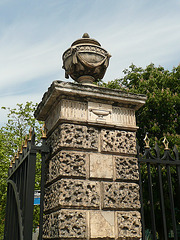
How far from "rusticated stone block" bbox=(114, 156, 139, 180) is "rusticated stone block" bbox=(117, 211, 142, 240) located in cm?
41

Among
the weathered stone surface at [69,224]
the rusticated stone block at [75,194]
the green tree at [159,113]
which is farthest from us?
the green tree at [159,113]

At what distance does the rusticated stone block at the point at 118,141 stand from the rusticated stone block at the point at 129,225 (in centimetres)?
74

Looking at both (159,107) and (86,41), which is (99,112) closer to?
(86,41)

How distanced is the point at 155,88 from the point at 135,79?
1557mm

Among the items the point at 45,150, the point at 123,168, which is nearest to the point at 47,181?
the point at 45,150

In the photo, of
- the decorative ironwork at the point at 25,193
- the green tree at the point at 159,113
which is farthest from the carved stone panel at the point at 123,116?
the green tree at the point at 159,113

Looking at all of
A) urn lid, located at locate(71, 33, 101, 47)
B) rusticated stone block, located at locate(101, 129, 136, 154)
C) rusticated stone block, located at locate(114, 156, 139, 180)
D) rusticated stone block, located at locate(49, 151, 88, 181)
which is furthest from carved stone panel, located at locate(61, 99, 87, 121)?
Answer: urn lid, located at locate(71, 33, 101, 47)

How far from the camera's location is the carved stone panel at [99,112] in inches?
126

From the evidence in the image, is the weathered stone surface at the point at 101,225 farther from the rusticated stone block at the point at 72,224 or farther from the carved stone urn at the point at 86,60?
the carved stone urn at the point at 86,60

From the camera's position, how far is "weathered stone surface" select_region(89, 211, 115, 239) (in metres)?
2.77

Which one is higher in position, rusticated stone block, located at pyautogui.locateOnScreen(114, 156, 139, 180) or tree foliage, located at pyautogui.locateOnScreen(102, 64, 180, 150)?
tree foliage, located at pyautogui.locateOnScreen(102, 64, 180, 150)

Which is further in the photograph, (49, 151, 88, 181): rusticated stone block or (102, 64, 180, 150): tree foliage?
(102, 64, 180, 150): tree foliage

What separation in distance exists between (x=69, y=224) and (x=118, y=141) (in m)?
1.14

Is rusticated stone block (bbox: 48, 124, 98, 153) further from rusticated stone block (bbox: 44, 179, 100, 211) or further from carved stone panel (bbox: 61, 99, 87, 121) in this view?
rusticated stone block (bbox: 44, 179, 100, 211)
